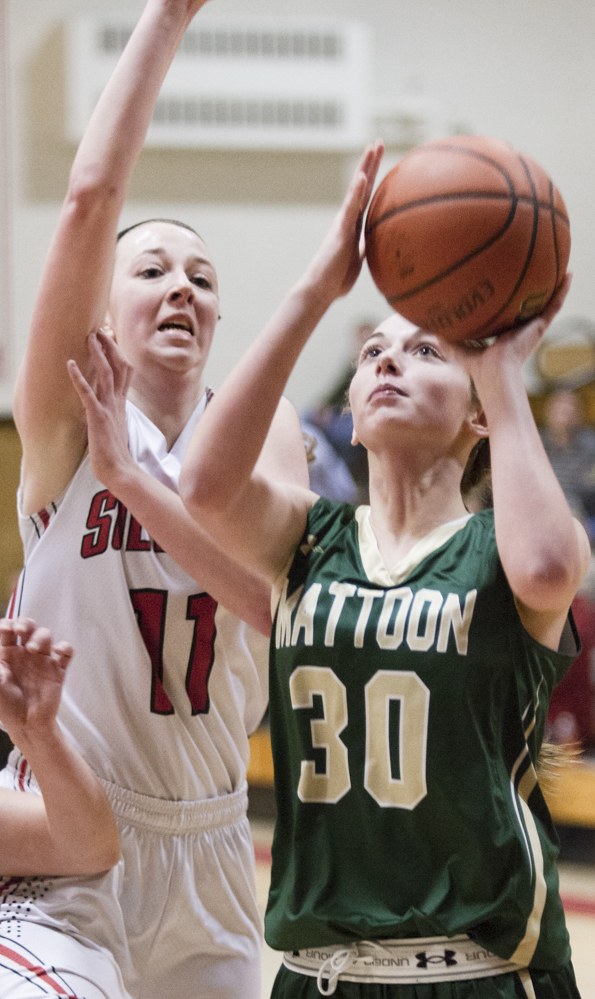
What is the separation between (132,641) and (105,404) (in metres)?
0.49

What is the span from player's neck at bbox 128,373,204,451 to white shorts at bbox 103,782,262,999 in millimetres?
828

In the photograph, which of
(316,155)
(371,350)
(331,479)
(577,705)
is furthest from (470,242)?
(316,155)

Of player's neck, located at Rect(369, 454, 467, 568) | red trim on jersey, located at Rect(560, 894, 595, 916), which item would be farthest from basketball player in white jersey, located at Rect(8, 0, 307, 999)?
red trim on jersey, located at Rect(560, 894, 595, 916)

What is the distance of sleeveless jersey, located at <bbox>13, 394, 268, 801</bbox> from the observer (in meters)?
2.23

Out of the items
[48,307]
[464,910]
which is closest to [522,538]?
[464,910]

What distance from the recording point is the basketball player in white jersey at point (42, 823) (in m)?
1.80

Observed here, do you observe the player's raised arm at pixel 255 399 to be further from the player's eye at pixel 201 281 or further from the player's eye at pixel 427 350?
the player's eye at pixel 201 281

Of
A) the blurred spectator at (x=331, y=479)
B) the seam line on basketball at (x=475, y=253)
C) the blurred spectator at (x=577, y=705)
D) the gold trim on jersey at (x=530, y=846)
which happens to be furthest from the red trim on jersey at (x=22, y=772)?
the blurred spectator at (x=331, y=479)

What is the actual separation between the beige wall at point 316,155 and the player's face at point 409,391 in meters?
6.44

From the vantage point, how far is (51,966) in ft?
6.12

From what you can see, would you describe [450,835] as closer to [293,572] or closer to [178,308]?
[293,572]

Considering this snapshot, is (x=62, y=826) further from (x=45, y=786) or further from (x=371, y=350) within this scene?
(x=371, y=350)

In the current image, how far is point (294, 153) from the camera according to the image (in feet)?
28.3

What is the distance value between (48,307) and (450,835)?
1235 mm
